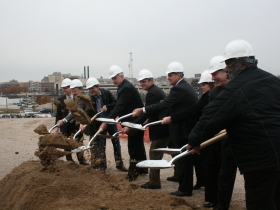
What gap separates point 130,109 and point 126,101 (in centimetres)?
22

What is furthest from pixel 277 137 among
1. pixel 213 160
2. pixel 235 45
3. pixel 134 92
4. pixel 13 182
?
pixel 13 182

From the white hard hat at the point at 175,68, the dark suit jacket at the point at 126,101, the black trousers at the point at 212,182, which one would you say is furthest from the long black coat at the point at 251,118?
the dark suit jacket at the point at 126,101

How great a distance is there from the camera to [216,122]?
3586mm

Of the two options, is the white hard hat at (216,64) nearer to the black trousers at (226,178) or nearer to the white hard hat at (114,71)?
the black trousers at (226,178)

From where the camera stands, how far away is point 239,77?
3.62 meters

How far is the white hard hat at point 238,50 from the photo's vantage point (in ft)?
12.6

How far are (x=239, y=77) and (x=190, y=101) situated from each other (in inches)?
97.2

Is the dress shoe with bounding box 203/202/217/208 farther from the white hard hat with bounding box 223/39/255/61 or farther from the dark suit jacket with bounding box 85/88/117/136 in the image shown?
the dark suit jacket with bounding box 85/88/117/136

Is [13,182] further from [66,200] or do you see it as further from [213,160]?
[213,160]

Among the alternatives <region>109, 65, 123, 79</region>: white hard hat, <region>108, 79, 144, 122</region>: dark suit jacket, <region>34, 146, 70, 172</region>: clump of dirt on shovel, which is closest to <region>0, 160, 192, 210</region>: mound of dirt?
<region>34, 146, 70, 172</region>: clump of dirt on shovel

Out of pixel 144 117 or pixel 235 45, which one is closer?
pixel 235 45

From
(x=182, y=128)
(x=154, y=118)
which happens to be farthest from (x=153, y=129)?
(x=182, y=128)

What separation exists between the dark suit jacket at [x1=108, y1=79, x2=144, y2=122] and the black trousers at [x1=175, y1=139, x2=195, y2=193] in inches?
73.5

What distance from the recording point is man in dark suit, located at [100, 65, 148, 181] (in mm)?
7422
